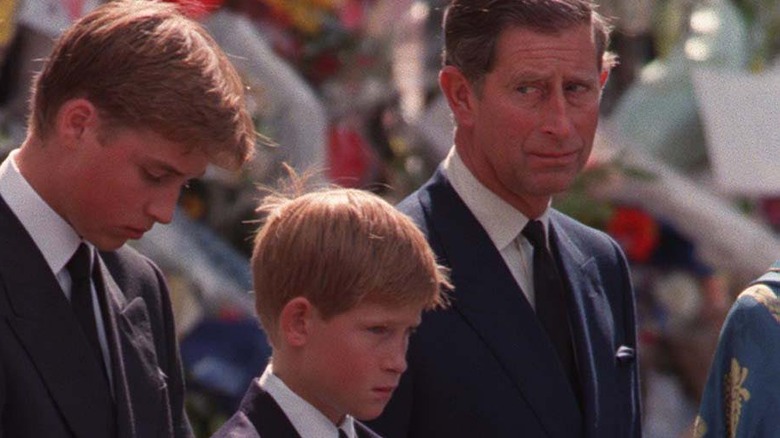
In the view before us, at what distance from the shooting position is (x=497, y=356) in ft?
11.8

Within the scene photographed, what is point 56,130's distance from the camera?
10.3 feet

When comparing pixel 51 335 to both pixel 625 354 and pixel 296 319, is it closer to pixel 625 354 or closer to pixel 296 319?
pixel 296 319

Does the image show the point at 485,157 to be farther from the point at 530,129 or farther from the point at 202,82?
the point at 202,82

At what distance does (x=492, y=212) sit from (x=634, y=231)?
4227mm

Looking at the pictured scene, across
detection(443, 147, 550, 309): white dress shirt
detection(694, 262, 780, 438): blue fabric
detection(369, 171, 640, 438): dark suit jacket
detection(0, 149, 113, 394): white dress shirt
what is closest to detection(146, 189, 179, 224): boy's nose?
detection(0, 149, 113, 394): white dress shirt

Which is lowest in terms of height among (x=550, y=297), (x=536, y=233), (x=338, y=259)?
(x=550, y=297)

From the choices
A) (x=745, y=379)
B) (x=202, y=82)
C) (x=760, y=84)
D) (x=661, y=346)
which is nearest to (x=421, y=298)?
(x=202, y=82)

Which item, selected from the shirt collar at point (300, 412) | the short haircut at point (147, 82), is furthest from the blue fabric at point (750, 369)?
the short haircut at point (147, 82)

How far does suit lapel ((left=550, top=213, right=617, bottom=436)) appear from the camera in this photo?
3.62m

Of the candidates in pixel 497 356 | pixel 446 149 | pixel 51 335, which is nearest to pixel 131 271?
pixel 51 335

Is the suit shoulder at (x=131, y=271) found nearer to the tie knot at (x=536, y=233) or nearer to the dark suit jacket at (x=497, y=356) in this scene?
the dark suit jacket at (x=497, y=356)

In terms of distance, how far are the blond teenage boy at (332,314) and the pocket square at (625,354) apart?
58 centimetres

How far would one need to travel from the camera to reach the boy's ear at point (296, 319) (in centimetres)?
322

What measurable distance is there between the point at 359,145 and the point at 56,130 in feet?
14.3
